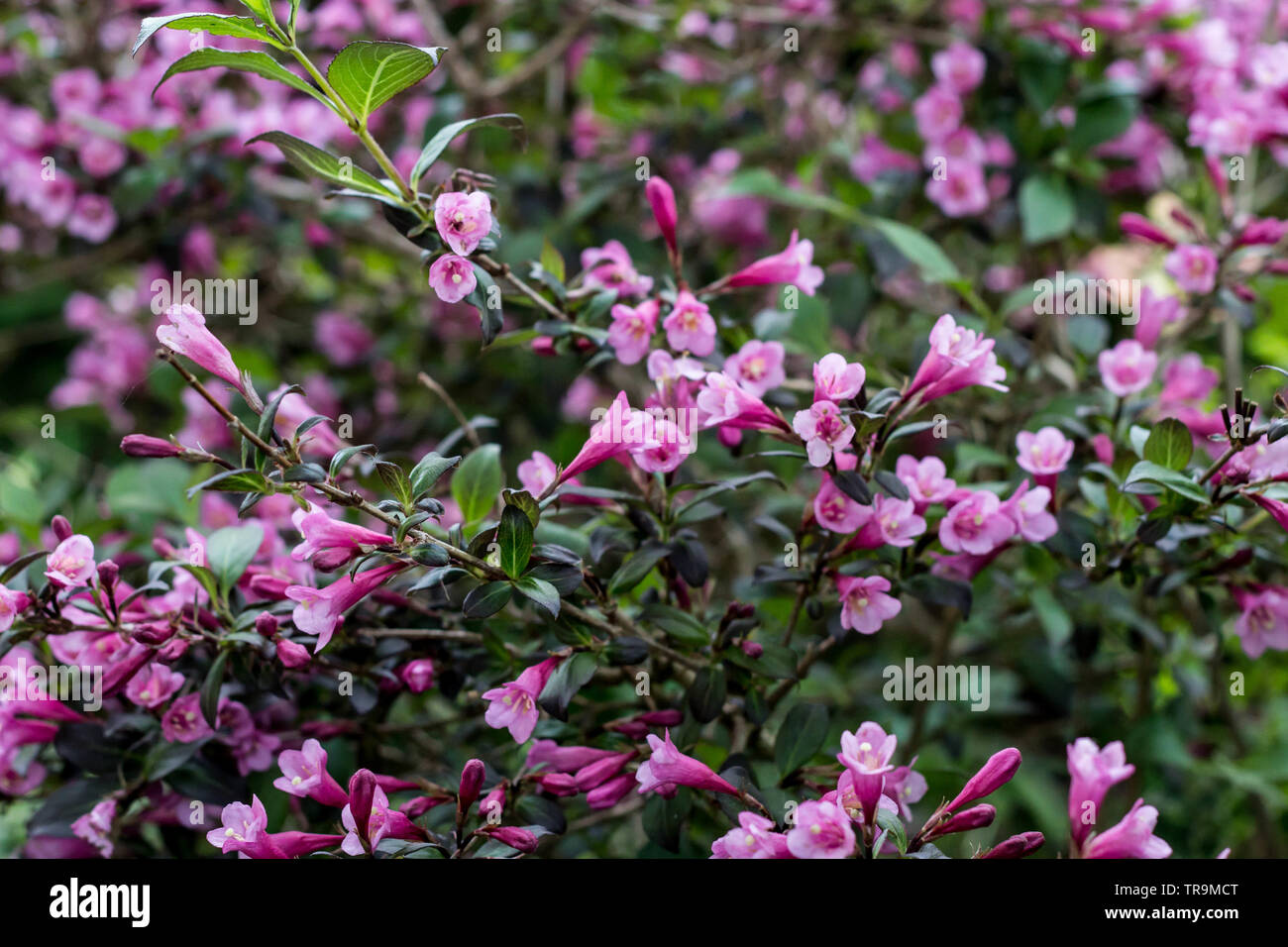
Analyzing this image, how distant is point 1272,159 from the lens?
231 centimetres

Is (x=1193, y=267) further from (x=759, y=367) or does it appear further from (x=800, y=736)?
(x=800, y=736)

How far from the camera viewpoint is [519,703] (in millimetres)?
1159

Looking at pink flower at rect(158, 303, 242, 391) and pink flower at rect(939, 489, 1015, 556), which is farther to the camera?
pink flower at rect(939, 489, 1015, 556)

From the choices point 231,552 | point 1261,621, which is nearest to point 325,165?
point 231,552

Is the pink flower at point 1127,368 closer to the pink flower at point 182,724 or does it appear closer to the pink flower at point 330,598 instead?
the pink flower at point 330,598

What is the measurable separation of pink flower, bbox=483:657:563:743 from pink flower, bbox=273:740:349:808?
7.0 inches

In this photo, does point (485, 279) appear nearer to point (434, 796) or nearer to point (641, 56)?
point (434, 796)

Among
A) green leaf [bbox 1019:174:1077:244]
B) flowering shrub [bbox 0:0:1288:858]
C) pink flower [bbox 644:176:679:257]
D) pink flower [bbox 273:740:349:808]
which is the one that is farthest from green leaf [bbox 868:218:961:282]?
pink flower [bbox 273:740:349:808]

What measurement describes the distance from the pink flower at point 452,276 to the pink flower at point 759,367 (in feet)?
1.09

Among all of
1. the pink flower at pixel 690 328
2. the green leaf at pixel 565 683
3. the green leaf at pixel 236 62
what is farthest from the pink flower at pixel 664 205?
the green leaf at pixel 565 683

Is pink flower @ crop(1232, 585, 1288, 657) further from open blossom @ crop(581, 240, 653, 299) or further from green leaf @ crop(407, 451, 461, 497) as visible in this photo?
green leaf @ crop(407, 451, 461, 497)

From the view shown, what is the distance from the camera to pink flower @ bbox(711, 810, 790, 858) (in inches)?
40.3
